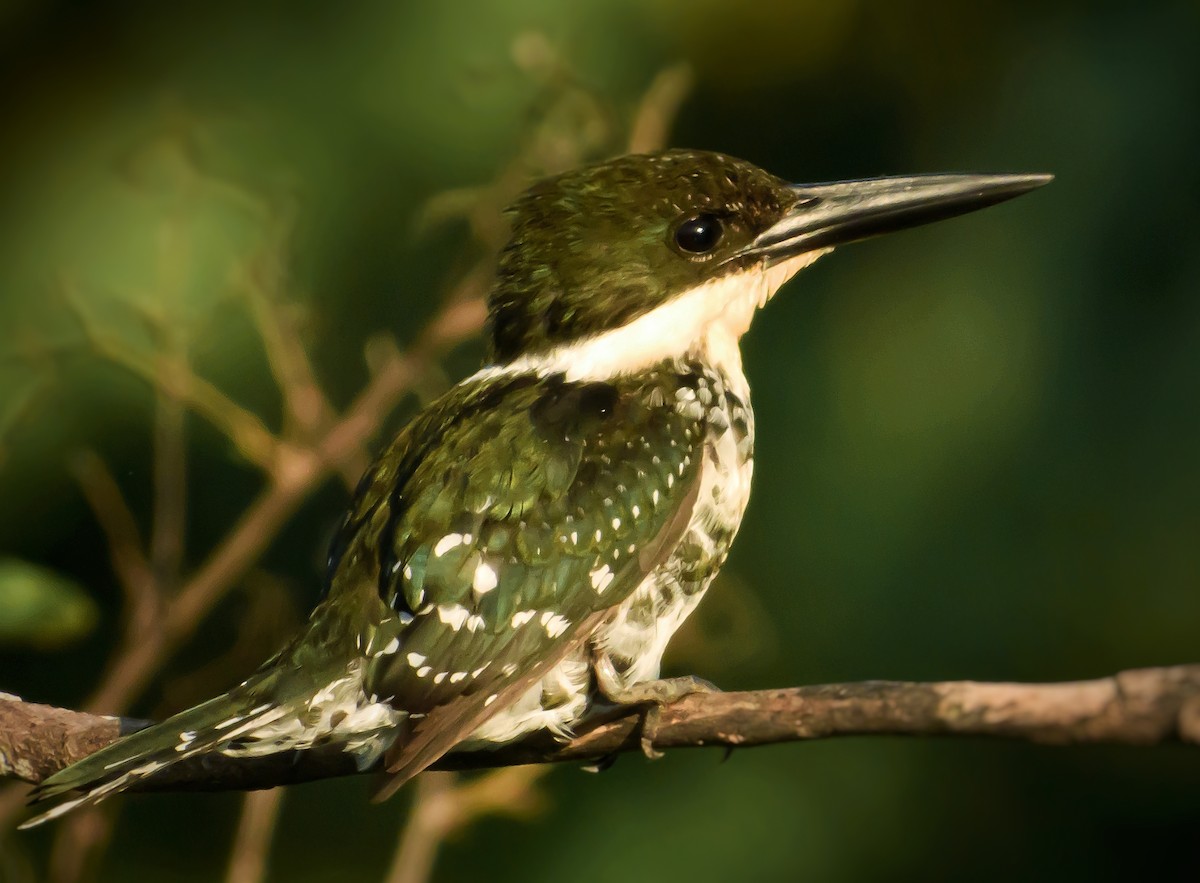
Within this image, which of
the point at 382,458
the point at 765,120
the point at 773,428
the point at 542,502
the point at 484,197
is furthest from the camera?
the point at 765,120

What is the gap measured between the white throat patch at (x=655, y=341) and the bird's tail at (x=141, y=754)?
2.37ft

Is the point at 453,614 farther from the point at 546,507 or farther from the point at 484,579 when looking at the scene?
the point at 546,507

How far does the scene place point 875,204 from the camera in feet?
9.09

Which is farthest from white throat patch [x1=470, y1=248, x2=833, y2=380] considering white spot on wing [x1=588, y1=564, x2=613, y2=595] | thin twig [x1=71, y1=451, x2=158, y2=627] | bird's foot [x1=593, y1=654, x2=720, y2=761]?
thin twig [x1=71, y1=451, x2=158, y2=627]

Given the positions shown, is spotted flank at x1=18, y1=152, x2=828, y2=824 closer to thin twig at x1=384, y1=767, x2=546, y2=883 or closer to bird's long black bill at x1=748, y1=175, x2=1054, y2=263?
bird's long black bill at x1=748, y1=175, x2=1054, y2=263

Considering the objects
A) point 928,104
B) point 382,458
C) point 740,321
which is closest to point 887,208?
point 740,321

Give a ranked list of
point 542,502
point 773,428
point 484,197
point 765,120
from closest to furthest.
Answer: point 542,502, point 484,197, point 773,428, point 765,120

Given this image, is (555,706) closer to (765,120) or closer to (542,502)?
(542,502)

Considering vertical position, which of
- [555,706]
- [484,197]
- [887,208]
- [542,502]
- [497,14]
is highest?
[497,14]

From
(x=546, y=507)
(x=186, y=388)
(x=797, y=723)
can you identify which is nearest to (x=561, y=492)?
(x=546, y=507)

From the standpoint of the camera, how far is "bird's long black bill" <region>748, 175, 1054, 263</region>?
2.71 meters

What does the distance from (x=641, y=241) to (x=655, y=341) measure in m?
0.15

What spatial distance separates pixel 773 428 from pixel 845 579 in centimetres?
33

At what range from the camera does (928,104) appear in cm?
385
